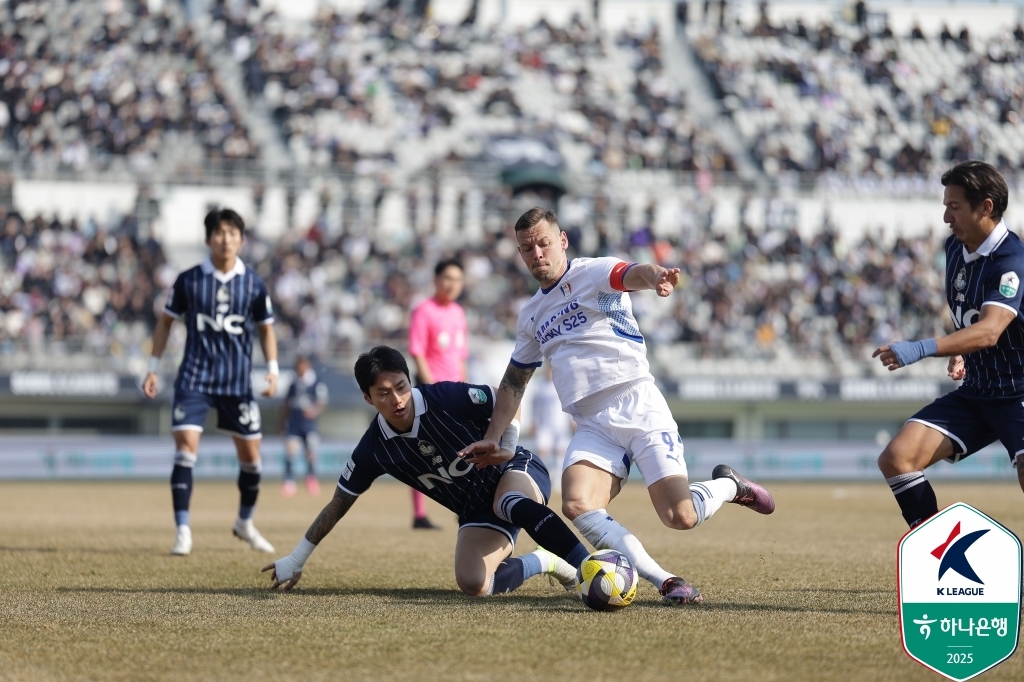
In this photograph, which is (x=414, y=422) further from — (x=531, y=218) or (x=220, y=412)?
(x=220, y=412)

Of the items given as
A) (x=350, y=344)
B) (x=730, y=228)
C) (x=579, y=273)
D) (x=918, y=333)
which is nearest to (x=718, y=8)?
(x=730, y=228)

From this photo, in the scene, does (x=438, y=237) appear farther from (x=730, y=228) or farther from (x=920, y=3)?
(x=920, y=3)

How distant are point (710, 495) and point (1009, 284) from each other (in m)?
1.81

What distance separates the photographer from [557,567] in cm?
703

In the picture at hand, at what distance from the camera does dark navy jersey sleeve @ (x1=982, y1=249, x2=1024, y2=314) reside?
598 cm

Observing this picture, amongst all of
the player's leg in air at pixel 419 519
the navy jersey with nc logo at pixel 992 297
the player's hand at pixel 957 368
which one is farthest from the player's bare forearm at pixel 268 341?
the navy jersey with nc logo at pixel 992 297

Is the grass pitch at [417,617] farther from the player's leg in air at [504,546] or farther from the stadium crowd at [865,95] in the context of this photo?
the stadium crowd at [865,95]

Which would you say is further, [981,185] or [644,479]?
[644,479]

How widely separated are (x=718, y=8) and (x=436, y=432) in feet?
127

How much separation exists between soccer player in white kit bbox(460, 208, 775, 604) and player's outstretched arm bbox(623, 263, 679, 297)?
118 millimetres

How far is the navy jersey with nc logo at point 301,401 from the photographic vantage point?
2134 centimetres

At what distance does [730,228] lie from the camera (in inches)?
1315

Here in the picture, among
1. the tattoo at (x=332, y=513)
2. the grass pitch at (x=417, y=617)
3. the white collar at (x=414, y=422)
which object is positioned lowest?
the grass pitch at (x=417, y=617)

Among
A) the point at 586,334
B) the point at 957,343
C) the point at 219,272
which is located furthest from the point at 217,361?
the point at 957,343
